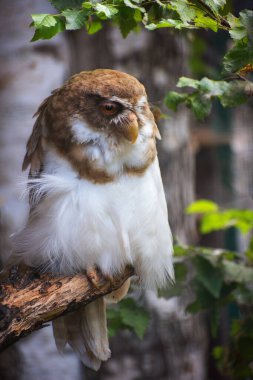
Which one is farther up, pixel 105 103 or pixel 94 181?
pixel 105 103

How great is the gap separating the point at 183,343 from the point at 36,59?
77.7 inches

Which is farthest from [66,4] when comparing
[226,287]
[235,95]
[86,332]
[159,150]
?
[159,150]

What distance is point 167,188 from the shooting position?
379cm

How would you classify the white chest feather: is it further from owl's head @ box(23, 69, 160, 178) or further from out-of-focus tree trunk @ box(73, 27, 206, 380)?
out-of-focus tree trunk @ box(73, 27, 206, 380)

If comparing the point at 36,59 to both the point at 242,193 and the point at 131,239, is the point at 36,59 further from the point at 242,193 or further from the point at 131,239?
the point at 242,193

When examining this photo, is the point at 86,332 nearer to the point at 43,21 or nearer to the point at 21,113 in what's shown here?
the point at 43,21

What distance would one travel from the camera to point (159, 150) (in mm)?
3750

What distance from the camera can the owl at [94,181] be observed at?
2.22 metres

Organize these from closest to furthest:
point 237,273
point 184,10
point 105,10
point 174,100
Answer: point 105,10, point 184,10, point 174,100, point 237,273

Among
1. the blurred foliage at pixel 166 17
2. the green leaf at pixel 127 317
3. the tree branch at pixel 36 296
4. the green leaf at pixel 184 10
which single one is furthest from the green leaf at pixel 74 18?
the green leaf at pixel 127 317

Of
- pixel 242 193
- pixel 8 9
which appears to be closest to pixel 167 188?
pixel 8 9

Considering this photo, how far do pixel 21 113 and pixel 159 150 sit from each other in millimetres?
864

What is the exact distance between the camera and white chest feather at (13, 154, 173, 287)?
2246mm

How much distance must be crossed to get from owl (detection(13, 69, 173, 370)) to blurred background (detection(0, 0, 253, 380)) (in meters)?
1.13
